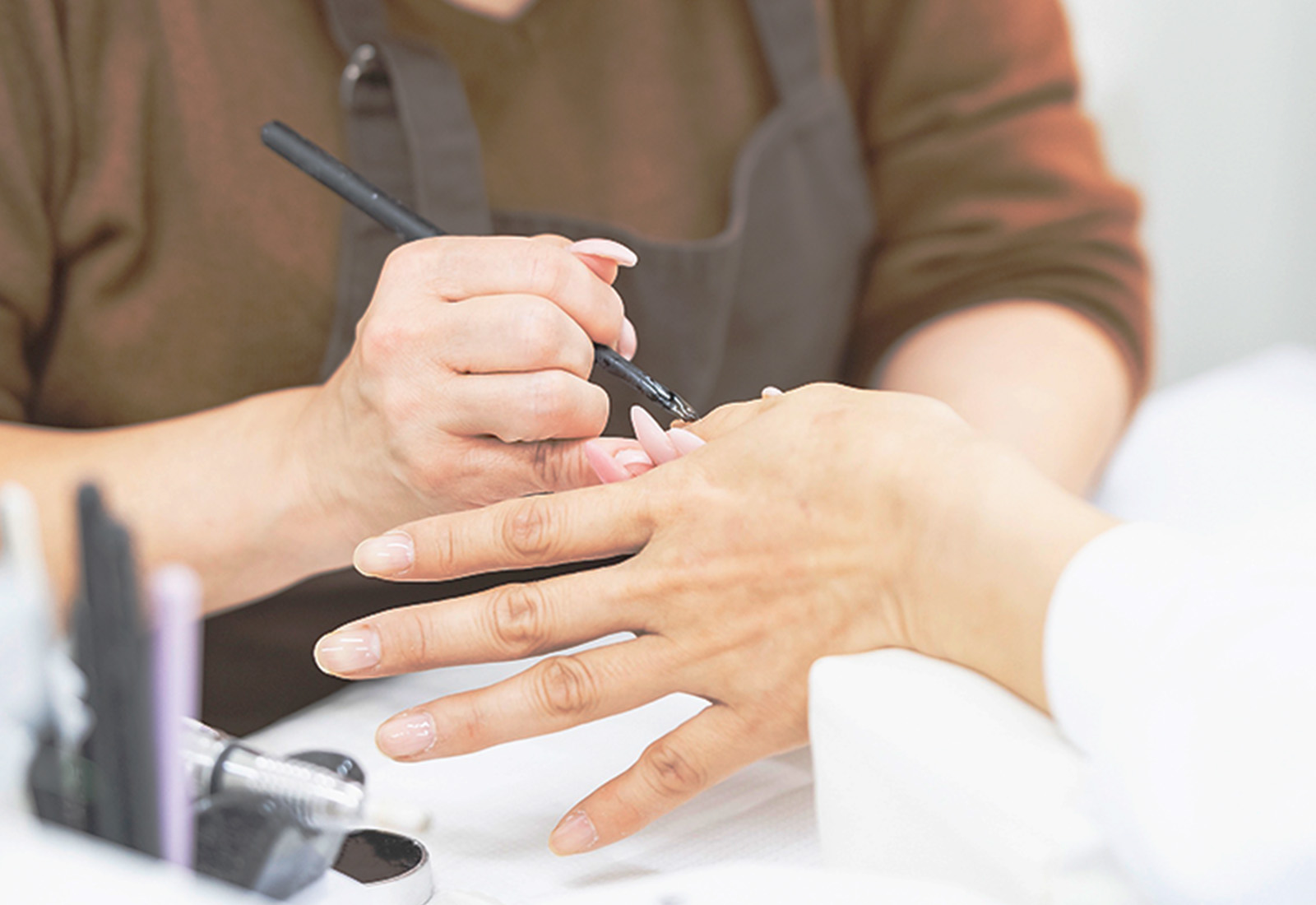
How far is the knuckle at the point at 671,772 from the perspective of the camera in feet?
1.40

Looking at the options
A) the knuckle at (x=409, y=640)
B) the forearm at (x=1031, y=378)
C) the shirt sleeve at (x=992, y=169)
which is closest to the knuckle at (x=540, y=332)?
the knuckle at (x=409, y=640)

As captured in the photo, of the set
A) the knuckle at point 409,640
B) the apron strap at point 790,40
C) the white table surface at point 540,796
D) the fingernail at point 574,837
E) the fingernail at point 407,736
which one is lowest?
the white table surface at point 540,796

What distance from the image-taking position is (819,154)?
2.67ft

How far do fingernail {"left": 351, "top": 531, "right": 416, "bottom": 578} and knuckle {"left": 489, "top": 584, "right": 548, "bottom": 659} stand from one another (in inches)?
1.5

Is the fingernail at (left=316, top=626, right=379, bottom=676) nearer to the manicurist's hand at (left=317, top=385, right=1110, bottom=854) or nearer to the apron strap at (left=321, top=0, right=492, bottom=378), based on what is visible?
the manicurist's hand at (left=317, top=385, right=1110, bottom=854)

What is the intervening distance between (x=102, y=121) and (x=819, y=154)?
17.9 inches

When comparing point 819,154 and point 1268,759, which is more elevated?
point 819,154

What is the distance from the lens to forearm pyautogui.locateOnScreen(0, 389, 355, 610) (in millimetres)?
521

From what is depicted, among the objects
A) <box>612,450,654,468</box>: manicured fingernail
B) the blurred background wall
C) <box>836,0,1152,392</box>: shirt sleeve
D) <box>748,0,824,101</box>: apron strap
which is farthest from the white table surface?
the blurred background wall

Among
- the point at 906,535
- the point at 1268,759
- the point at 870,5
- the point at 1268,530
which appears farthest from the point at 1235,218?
the point at 1268,759

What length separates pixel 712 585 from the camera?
449 mm

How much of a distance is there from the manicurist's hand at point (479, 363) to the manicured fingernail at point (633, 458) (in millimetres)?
16

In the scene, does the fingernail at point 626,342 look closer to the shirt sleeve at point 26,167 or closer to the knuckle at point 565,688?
the knuckle at point 565,688

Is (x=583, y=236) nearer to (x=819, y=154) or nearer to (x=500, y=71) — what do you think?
(x=500, y=71)
